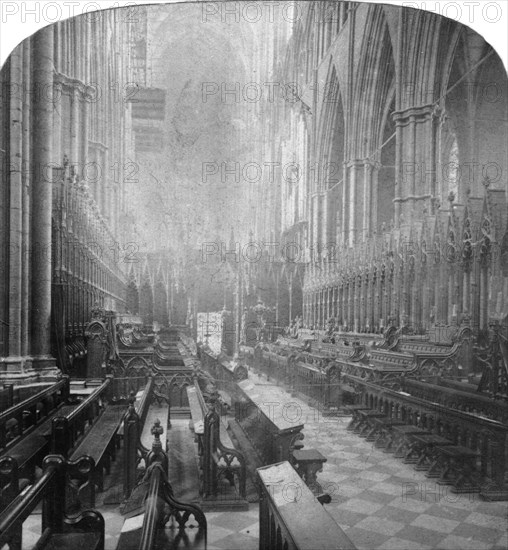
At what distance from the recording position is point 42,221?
5695 mm

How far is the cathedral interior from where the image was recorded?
498 centimetres

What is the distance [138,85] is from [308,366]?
11.4 feet

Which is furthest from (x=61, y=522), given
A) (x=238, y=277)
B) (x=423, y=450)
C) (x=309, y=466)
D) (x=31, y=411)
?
(x=423, y=450)

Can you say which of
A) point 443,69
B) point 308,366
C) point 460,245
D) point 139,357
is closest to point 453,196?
point 460,245

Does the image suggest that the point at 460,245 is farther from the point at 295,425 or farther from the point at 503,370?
the point at 295,425

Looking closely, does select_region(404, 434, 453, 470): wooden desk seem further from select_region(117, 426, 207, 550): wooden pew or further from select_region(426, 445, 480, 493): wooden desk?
select_region(117, 426, 207, 550): wooden pew

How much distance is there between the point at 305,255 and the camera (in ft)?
19.2

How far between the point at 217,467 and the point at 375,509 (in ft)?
4.97

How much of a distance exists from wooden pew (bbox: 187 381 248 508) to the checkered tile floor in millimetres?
136

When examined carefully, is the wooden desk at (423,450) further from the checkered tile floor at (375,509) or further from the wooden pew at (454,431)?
the checkered tile floor at (375,509)

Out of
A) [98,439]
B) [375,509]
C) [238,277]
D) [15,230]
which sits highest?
[15,230]

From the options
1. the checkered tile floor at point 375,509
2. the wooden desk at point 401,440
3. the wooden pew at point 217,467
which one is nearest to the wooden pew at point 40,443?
the checkered tile floor at point 375,509

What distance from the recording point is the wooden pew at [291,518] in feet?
11.4

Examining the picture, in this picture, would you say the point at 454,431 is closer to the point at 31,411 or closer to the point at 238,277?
the point at 238,277
